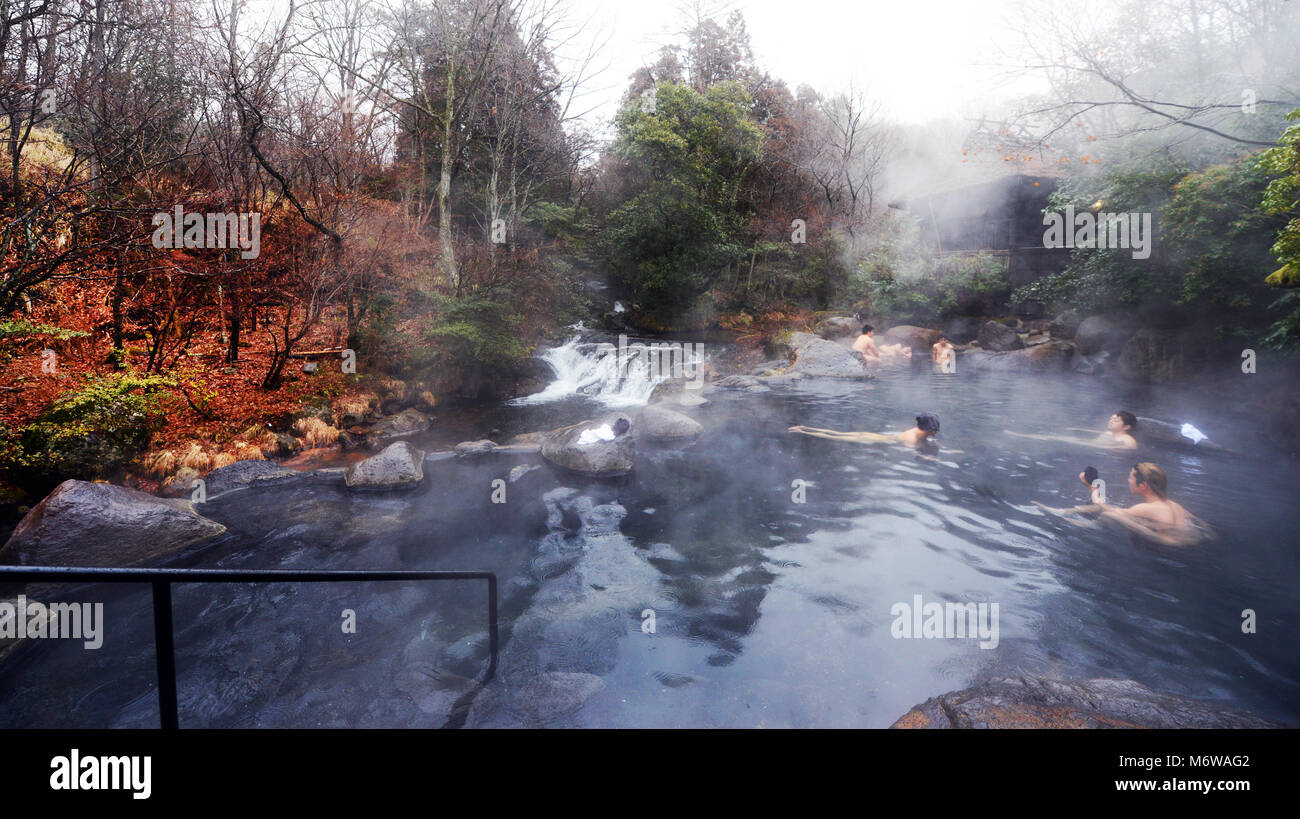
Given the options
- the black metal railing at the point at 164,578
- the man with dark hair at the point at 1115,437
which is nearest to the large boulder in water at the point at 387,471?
the black metal railing at the point at 164,578

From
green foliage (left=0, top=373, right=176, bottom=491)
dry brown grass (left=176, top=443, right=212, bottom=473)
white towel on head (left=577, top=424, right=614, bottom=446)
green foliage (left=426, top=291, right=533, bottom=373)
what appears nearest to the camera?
green foliage (left=0, top=373, right=176, bottom=491)

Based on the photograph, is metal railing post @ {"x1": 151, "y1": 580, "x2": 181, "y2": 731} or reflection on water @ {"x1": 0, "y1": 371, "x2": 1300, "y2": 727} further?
reflection on water @ {"x1": 0, "y1": 371, "x2": 1300, "y2": 727}

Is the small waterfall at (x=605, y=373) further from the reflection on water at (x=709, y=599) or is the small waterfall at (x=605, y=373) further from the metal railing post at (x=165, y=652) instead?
the metal railing post at (x=165, y=652)

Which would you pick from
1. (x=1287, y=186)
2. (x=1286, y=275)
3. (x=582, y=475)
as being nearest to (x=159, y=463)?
(x=582, y=475)

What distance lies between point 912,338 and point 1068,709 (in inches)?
648

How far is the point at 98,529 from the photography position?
4.88m

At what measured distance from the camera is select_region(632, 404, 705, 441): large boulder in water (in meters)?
9.19

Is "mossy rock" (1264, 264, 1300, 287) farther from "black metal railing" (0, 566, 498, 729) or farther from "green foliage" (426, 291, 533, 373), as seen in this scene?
"green foliage" (426, 291, 533, 373)

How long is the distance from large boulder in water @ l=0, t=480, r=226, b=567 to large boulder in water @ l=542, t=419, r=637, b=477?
171 inches

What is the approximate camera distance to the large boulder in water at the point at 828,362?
14.3m

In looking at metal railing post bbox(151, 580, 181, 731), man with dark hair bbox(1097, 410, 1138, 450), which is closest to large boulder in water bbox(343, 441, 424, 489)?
metal railing post bbox(151, 580, 181, 731)
